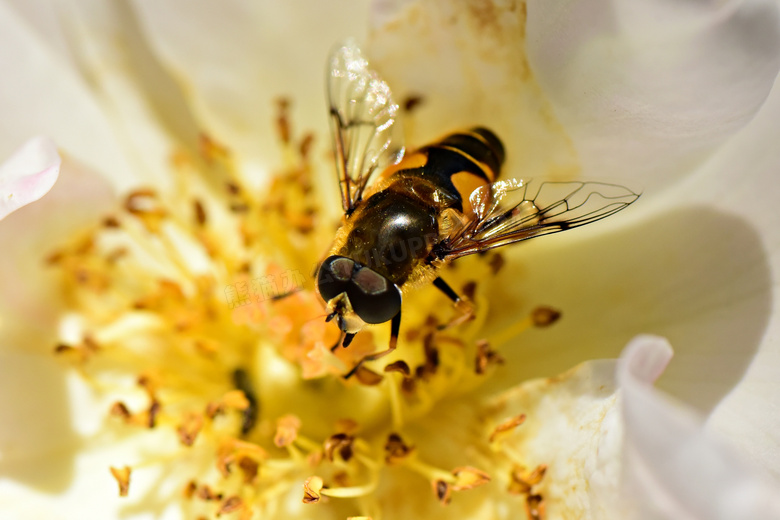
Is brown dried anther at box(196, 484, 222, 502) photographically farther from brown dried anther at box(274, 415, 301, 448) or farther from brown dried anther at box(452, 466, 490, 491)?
brown dried anther at box(452, 466, 490, 491)

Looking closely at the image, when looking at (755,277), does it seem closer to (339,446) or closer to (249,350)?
(339,446)

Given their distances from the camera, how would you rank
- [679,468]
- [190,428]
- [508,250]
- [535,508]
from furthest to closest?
[508,250]
[190,428]
[535,508]
[679,468]

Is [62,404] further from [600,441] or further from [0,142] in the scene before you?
[600,441]

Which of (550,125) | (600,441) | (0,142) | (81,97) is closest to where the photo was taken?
(600,441)

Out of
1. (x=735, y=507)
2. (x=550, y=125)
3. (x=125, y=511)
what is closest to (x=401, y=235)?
(x=550, y=125)

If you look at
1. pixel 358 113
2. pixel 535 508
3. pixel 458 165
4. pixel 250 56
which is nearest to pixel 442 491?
pixel 535 508
